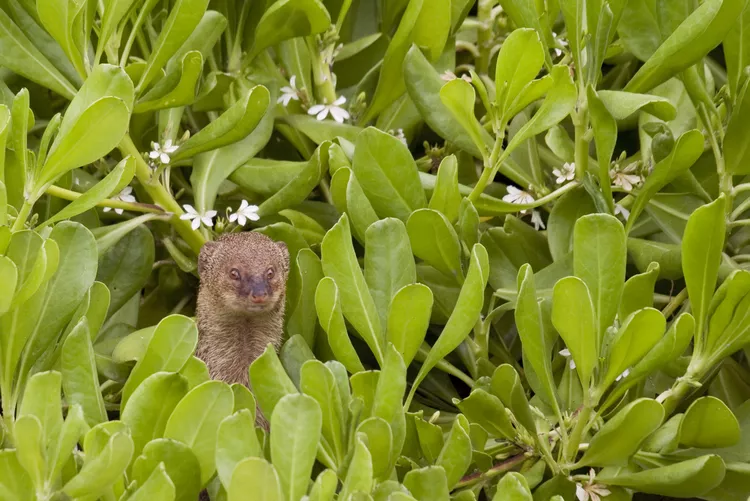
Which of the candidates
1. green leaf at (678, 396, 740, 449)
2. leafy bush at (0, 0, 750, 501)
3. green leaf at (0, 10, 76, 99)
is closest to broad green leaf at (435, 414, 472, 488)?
leafy bush at (0, 0, 750, 501)

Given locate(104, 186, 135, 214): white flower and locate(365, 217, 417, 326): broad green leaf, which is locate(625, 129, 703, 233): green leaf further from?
locate(104, 186, 135, 214): white flower

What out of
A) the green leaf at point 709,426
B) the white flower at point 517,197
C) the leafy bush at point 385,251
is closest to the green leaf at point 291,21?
the leafy bush at point 385,251

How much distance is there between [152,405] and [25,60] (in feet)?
1.79

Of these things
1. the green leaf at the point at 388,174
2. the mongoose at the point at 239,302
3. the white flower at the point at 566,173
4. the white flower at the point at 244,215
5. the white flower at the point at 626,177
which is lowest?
the mongoose at the point at 239,302

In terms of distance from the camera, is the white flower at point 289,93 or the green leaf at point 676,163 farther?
the white flower at point 289,93

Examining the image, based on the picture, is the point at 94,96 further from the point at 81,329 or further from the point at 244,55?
the point at 244,55

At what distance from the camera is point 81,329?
97cm

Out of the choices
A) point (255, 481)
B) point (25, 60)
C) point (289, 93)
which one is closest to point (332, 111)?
point (289, 93)

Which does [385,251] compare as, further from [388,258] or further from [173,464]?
[173,464]

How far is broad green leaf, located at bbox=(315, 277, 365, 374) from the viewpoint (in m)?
0.98

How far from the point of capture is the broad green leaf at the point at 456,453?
0.91m

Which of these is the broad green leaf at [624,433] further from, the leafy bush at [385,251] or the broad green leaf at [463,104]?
→ the broad green leaf at [463,104]

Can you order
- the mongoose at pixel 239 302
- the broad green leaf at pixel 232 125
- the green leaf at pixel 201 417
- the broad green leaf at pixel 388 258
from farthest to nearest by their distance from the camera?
the mongoose at pixel 239 302
the broad green leaf at pixel 232 125
the broad green leaf at pixel 388 258
the green leaf at pixel 201 417

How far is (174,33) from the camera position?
1.17 m
